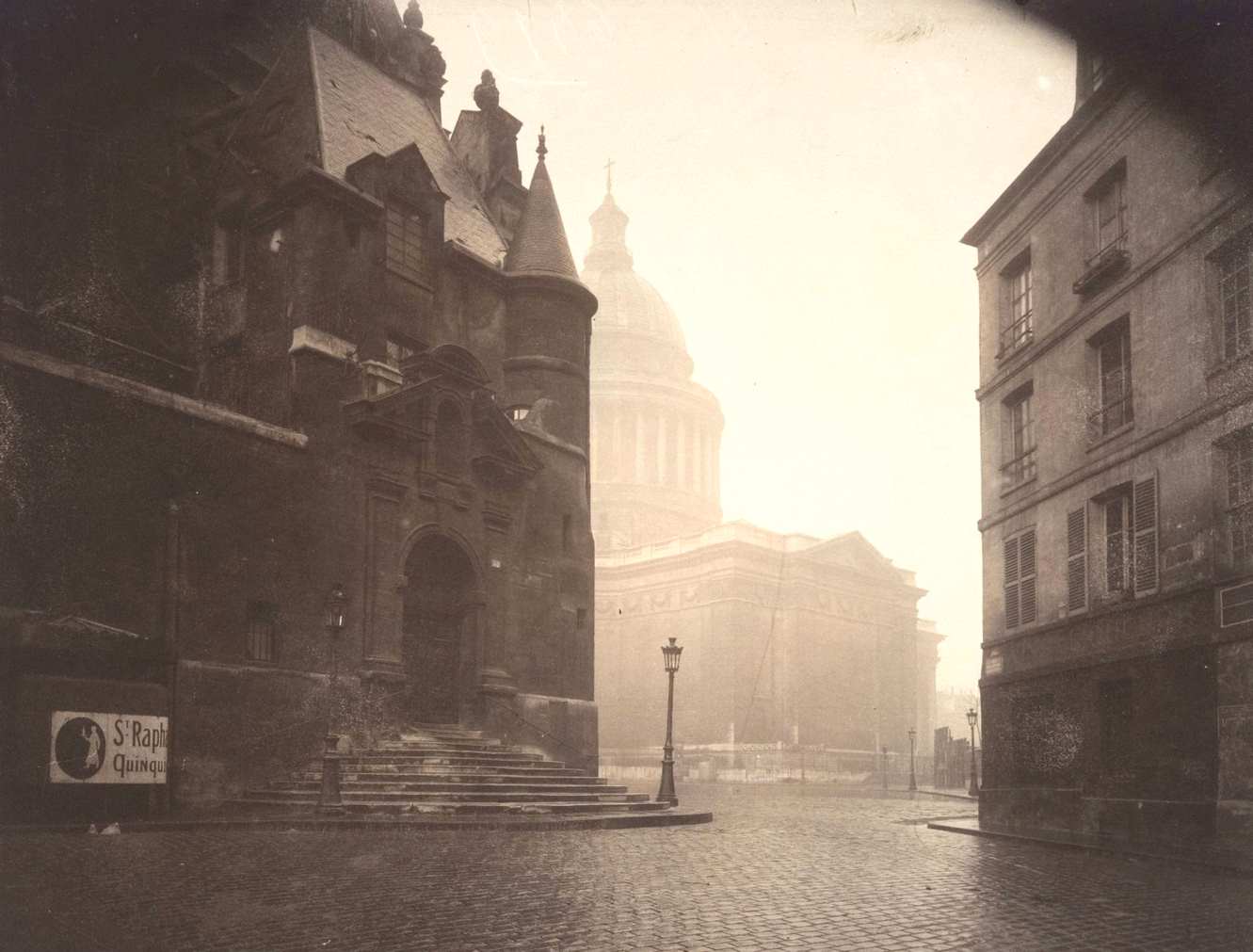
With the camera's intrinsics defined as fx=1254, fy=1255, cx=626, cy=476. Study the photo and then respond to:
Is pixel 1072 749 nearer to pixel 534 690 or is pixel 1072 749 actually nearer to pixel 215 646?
pixel 534 690

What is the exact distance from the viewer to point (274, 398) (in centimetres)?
2331

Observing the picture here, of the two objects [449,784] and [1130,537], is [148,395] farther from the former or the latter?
[1130,537]

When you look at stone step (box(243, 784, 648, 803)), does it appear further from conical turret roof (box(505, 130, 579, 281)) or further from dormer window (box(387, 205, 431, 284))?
conical turret roof (box(505, 130, 579, 281))

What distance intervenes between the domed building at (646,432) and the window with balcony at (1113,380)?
58.8 metres

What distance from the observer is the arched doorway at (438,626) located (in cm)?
2470

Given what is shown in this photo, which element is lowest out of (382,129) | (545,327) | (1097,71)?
(545,327)

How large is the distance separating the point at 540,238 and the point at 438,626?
1017cm

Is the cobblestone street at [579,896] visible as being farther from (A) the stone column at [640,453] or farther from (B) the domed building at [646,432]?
(A) the stone column at [640,453]

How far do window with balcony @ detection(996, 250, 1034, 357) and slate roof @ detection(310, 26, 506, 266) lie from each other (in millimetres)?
11806

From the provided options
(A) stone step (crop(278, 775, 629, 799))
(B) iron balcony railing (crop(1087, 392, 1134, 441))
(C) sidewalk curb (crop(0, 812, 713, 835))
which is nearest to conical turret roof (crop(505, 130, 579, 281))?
(A) stone step (crop(278, 775, 629, 799))

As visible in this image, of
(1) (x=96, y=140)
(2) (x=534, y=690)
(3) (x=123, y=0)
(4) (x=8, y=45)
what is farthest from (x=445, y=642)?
(4) (x=8, y=45)

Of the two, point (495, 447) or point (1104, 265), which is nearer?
point (1104, 265)

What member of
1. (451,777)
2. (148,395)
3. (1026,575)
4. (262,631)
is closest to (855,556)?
(1026,575)

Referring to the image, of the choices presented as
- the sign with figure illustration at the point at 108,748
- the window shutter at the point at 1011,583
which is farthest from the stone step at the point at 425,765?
the window shutter at the point at 1011,583
